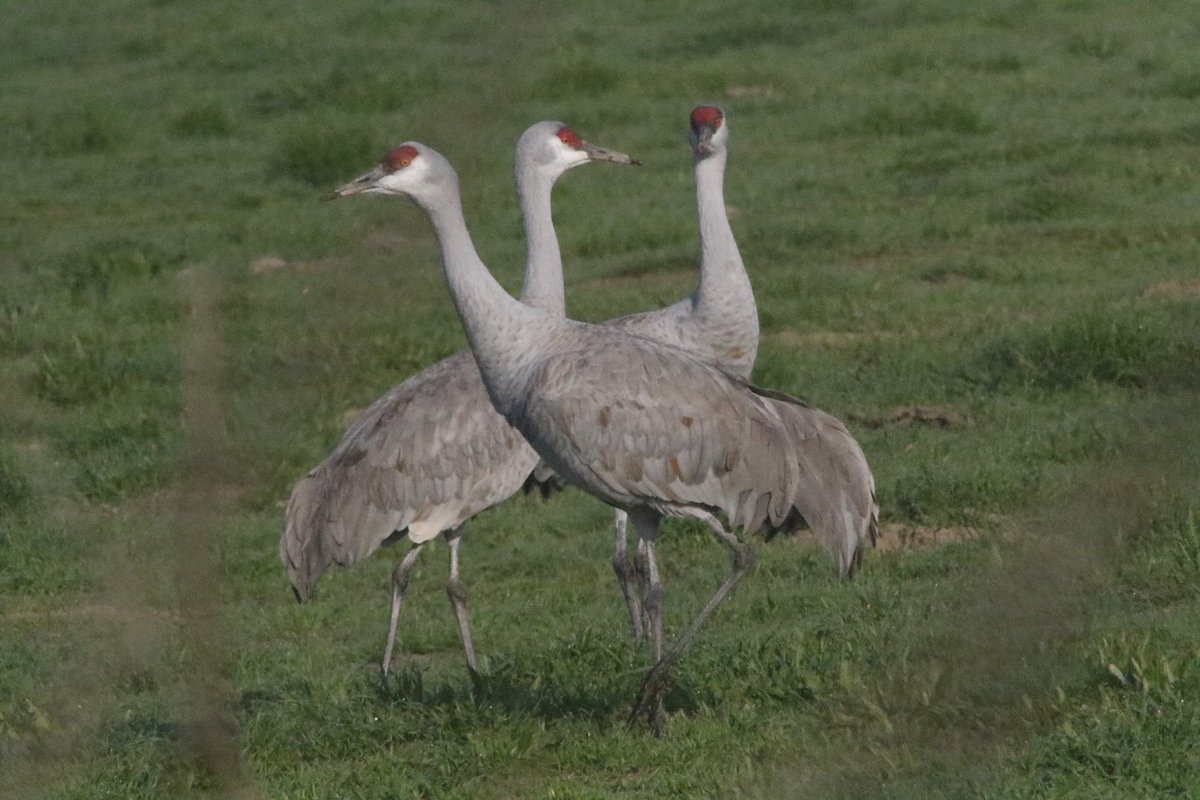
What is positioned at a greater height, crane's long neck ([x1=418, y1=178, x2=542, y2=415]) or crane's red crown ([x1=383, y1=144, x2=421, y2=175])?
crane's red crown ([x1=383, y1=144, x2=421, y2=175])

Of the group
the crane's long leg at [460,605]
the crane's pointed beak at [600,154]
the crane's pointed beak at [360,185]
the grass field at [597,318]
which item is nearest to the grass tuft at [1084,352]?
the grass field at [597,318]

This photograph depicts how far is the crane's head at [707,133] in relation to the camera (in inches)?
326

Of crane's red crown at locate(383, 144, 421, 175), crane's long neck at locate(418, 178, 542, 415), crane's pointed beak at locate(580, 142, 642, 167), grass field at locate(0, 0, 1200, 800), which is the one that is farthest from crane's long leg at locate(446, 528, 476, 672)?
crane's red crown at locate(383, 144, 421, 175)

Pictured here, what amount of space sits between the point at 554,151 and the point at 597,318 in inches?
149

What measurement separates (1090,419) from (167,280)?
6.88 m

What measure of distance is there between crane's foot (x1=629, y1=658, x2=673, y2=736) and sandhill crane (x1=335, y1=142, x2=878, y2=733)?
0.25 meters

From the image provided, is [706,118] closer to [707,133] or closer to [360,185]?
[707,133]

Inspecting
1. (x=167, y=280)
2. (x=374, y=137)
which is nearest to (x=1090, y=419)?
(x=167, y=280)

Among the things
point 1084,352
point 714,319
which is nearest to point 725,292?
point 714,319

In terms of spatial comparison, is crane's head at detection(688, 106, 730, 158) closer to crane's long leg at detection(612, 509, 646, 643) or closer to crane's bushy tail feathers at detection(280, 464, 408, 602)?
crane's long leg at detection(612, 509, 646, 643)

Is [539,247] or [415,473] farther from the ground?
[539,247]

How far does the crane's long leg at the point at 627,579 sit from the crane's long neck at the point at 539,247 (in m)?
0.88

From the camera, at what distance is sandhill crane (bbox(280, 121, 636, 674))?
7.19 m

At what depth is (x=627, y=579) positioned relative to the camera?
7297 millimetres
